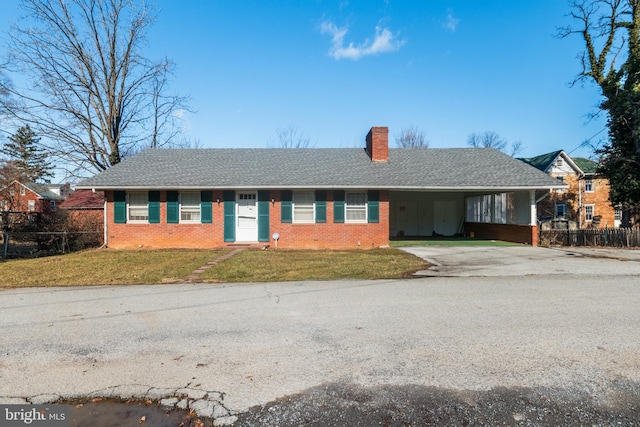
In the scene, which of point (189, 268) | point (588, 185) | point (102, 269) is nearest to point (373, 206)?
point (189, 268)

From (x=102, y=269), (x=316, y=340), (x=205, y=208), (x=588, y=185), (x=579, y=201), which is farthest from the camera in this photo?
(x=588, y=185)

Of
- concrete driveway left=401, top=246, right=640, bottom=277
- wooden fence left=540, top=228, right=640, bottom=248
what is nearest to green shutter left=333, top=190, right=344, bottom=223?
concrete driveway left=401, top=246, right=640, bottom=277

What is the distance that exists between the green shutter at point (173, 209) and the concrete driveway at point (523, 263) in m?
10.2

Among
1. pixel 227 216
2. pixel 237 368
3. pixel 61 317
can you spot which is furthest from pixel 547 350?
pixel 227 216

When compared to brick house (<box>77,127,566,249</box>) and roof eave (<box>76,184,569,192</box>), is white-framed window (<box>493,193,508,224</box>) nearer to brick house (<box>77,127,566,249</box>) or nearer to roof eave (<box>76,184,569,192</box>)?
brick house (<box>77,127,566,249</box>)

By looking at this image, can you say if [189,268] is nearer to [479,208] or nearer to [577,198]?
[479,208]

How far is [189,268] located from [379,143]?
11600 millimetres

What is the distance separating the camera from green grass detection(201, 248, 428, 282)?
27.3 feet

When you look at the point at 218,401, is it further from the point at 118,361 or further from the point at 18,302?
the point at 18,302

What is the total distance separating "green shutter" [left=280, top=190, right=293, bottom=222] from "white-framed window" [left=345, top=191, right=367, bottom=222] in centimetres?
245

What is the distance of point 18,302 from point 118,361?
4079mm

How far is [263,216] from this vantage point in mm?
15070

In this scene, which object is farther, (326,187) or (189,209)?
(189,209)

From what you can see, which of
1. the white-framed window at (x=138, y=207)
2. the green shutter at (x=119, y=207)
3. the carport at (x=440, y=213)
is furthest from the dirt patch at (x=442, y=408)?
the carport at (x=440, y=213)
